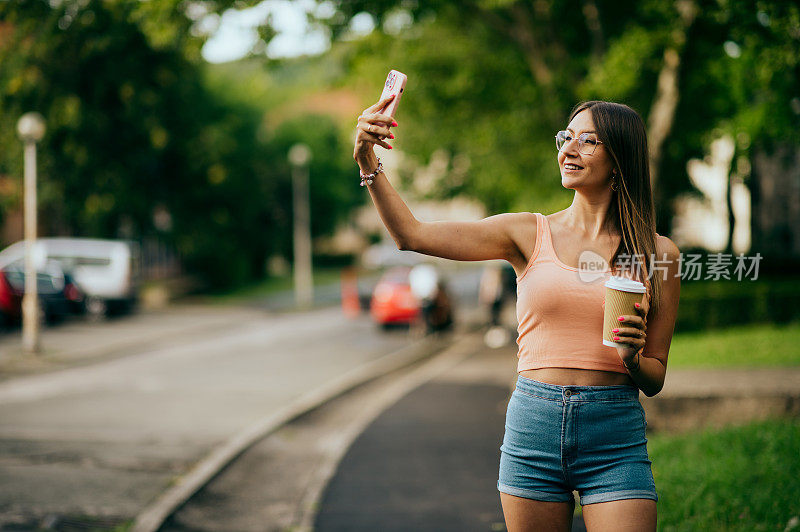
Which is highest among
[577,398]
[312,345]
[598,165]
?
[598,165]

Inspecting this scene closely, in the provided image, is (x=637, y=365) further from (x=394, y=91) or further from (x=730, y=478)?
(x=730, y=478)

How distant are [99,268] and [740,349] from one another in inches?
721

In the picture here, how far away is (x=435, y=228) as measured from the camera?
2.66m

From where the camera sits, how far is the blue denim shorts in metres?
2.57

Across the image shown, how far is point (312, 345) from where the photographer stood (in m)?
18.8

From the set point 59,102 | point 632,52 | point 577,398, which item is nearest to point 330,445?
point 577,398

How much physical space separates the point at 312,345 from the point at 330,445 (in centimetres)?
1028

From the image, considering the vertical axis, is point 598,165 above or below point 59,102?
below

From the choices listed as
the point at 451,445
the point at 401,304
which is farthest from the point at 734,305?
the point at 451,445

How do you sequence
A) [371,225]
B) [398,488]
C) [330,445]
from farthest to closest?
[371,225]
[330,445]
[398,488]

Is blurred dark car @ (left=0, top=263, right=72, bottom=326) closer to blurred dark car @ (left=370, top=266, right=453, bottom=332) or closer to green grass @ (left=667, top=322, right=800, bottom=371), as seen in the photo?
blurred dark car @ (left=370, top=266, right=453, bottom=332)

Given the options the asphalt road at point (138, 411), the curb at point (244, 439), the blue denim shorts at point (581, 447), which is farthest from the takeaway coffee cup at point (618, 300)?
the asphalt road at point (138, 411)

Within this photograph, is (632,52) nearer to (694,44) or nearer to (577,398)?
(694,44)

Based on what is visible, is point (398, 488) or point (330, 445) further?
point (330, 445)
